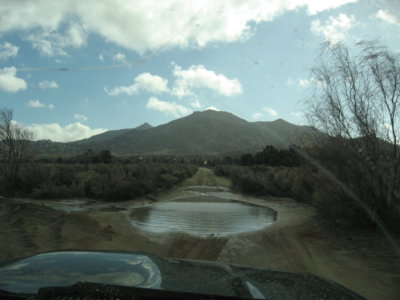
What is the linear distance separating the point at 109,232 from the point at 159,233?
1.67 metres

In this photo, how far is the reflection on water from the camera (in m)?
2.69

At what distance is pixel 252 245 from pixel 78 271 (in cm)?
698

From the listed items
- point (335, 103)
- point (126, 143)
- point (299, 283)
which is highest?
point (126, 143)

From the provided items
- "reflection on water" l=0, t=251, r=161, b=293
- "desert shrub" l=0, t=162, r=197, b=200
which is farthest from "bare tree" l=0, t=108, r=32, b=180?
"reflection on water" l=0, t=251, r=161, b=293

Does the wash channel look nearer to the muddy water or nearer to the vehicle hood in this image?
the muddy water

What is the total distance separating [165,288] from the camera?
2600 millimetres

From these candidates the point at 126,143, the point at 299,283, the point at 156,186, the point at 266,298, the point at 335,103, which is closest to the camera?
the point at 266,298

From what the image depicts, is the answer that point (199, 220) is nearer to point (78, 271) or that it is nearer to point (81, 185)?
point (78, 271)

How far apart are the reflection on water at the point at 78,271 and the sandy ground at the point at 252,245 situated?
439 centimetres

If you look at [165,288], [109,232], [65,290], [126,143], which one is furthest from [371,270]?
[126,143]

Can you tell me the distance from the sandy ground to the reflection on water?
4391 mm

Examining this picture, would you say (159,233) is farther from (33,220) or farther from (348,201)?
(348,201)

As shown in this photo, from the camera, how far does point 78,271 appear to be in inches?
119

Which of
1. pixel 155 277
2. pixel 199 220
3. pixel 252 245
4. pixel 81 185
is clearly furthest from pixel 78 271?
pixel 81 185
